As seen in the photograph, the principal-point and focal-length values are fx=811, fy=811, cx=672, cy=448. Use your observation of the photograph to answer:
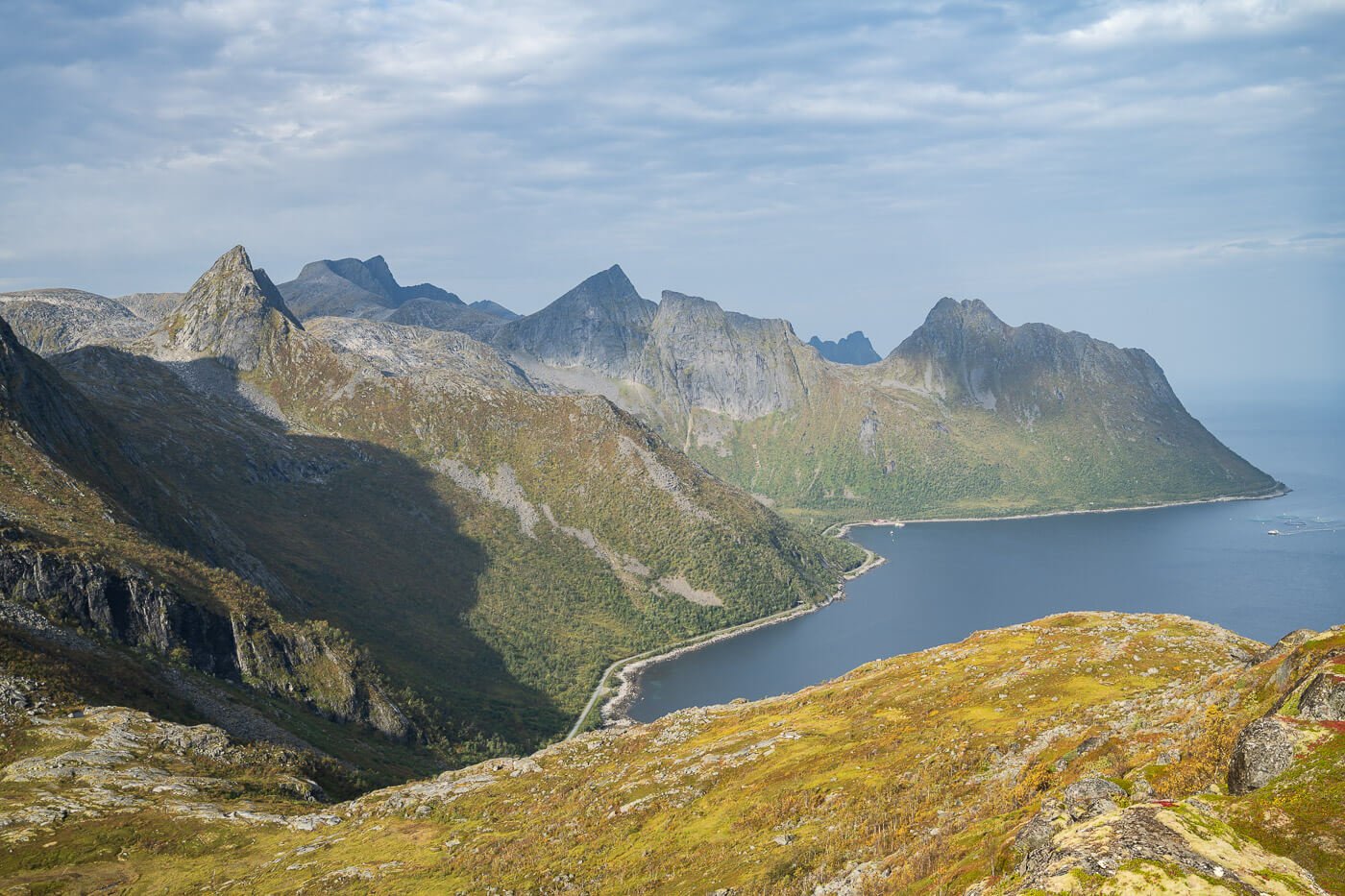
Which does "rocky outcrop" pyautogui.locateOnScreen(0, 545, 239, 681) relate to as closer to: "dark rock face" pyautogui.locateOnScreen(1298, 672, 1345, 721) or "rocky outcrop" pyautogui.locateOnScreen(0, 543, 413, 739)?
"rocky outcrop" pyautogui.locateOnScreen(0, 543, 413, 739)

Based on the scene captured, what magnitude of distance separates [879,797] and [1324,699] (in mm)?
20589

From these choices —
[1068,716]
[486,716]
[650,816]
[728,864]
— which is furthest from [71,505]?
[1068,716]

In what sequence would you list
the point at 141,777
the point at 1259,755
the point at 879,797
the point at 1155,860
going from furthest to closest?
the point at 141,777, the point at 879,797, the point at 1259,755, the point at 1155,860

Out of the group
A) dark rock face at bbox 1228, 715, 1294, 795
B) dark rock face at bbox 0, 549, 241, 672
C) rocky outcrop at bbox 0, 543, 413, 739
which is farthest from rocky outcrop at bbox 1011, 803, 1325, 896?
dark rock face at bbox 0, 549, 241, 672

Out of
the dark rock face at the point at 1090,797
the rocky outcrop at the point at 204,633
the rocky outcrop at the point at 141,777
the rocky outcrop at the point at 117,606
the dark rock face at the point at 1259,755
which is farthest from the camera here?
the rocky outcrop at the point at 204,633

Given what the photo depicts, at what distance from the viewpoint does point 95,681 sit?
315 feet

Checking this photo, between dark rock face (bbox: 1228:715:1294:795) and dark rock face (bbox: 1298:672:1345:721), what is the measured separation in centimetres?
192

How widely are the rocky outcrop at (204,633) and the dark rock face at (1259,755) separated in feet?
446

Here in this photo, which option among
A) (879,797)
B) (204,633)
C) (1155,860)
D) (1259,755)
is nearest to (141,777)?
(879,797)

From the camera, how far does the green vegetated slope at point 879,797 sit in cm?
2209

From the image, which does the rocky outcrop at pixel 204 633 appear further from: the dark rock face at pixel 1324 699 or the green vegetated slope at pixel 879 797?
the dark rock face at pixel 1324 699

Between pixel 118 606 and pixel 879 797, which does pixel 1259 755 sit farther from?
pixel 118 606

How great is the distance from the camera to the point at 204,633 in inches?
5369

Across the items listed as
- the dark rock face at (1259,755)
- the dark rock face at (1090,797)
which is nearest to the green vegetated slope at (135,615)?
the dark rock face at (1090,797)
